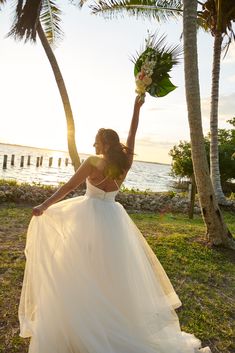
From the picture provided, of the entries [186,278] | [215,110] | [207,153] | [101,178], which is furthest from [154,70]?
[207,153]

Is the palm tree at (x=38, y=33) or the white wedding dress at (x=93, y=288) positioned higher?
the palm tree at (x=38, y=33)

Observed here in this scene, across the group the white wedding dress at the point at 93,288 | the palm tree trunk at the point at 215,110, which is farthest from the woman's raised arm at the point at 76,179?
the palm tree trunk at the point at 215,110

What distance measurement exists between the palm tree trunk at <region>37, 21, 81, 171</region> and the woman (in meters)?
10.5

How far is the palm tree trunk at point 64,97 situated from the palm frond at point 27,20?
365 mm

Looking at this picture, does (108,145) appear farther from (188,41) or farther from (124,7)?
(124,7)

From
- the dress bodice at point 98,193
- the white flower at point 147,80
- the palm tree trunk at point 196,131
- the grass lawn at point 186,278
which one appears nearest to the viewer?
the dress bodice at point 98,193

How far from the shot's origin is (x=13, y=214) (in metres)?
11.7

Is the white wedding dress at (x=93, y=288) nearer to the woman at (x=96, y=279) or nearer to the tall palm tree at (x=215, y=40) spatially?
the woman at (x=96, y=279)

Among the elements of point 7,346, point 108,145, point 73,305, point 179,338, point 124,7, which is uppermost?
point 124,7

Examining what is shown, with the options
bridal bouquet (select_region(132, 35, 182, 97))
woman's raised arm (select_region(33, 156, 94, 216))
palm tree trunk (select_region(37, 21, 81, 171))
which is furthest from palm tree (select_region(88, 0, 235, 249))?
palm tree trunk (select_region(37, 21, 81, 171))

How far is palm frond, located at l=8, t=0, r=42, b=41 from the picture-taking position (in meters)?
14.4

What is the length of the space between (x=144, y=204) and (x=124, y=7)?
8.08 meters

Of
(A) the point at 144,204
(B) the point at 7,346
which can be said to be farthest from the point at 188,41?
(A) the point at 144,204

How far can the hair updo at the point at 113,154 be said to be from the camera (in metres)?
4.18
